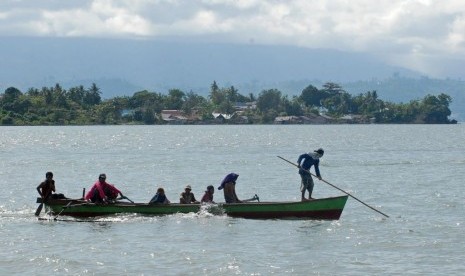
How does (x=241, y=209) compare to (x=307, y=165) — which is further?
(x=307, y=165)

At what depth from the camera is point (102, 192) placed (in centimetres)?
3528

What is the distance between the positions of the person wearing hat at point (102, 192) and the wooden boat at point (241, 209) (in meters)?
0.24

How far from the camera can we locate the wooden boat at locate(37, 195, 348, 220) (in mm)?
34500

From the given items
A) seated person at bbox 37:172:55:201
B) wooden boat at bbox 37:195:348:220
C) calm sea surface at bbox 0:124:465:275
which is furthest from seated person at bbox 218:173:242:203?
seated person at bbox 37:172:55:201

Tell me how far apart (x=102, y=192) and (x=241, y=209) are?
16.6 ft

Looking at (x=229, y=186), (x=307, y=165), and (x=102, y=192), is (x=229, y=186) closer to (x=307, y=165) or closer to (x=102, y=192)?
(x=307, y=165)

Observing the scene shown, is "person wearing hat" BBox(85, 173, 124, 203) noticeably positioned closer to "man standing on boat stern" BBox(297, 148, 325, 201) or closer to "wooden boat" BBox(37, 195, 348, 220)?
"wooden boat" BBox(37, 195, 348, 220)

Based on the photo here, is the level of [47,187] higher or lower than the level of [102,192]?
higher

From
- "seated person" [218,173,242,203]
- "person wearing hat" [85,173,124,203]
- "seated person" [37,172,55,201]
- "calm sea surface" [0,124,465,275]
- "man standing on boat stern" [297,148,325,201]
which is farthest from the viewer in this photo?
"seated person" [37,172,55,201]

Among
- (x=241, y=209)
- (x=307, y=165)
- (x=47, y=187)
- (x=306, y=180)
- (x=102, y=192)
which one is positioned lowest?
(x=241, y=209)

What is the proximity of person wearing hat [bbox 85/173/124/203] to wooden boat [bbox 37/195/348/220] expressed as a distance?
0.24 meters

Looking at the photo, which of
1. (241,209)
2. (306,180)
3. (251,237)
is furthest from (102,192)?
(306,180)

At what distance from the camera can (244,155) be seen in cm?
8900

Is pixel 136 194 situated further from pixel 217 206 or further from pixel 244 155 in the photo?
pixel 244 155
